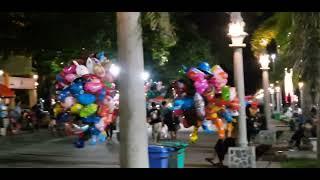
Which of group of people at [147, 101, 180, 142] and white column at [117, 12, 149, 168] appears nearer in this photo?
white column at [117, 12, 149, 168]

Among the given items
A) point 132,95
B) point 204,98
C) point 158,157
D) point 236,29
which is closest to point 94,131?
point 204,98

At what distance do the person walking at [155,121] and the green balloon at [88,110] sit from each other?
8746 mm

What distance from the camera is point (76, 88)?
1381 centimetres

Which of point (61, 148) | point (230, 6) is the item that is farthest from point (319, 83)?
point (61, 148)

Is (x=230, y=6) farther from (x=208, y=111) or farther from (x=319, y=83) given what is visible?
(x=208, y=111)

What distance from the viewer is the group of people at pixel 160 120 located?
22.3 metres

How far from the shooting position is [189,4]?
8.09 m

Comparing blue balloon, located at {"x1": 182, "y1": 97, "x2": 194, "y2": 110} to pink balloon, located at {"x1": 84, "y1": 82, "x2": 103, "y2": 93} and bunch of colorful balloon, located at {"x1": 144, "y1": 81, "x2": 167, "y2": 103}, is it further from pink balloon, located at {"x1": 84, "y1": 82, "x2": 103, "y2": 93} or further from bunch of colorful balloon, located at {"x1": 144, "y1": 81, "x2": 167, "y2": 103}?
bunch of colorful balloon, located at {"x1": 144, "y1": 81, "x2": 167, "y2": 103}

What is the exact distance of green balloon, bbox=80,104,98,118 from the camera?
1358 centimetres

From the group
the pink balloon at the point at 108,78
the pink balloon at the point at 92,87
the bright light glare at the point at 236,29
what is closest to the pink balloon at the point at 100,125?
the pink balloon at the point at 92,87

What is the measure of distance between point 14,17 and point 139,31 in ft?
52.2

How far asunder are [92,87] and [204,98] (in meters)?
2.56

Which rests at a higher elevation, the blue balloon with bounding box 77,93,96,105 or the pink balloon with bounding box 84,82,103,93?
the pink balloon with bounding box 84,82,103,93

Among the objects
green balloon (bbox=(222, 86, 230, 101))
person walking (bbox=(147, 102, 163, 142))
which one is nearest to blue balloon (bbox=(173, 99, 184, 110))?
green balloon (bbox=(222, 86, 230, 101))
